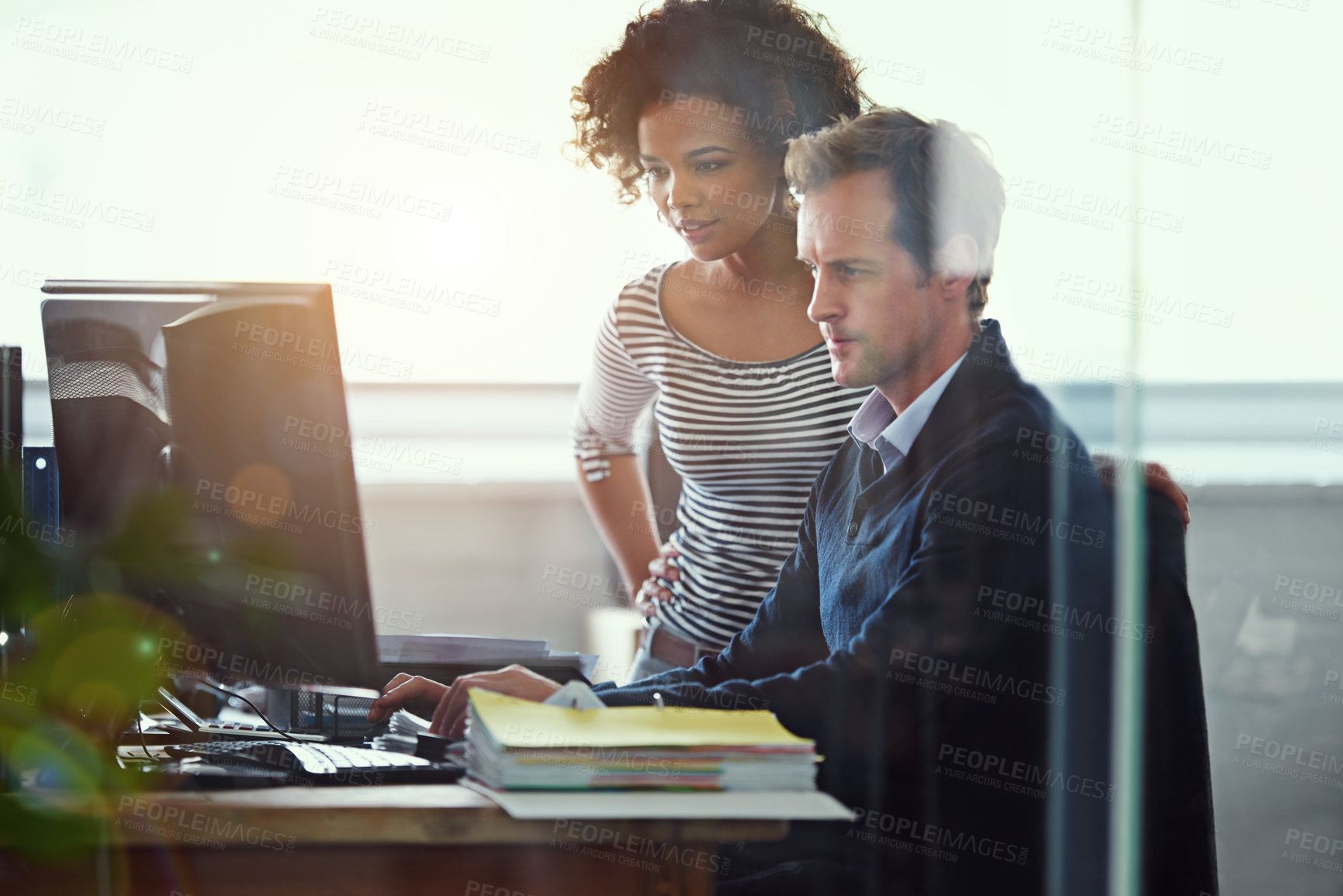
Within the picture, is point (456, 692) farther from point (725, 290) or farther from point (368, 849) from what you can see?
point (725, 290)

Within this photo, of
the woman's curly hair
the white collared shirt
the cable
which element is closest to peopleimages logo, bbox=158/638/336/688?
the cable

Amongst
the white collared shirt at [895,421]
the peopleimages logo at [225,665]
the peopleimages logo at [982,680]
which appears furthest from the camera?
the white collared shirt at [895,421]

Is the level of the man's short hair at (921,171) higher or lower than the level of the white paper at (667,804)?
higher

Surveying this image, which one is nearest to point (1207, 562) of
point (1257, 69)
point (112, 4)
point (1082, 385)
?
point (1082, 385)

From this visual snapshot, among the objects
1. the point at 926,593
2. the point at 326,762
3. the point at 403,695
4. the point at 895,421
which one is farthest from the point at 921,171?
the point at 326,762

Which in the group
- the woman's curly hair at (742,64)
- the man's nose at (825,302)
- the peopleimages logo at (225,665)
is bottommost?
the peopleimages logo at (225,665)

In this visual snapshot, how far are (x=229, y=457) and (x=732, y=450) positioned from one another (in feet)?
3.20

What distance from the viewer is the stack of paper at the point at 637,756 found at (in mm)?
811

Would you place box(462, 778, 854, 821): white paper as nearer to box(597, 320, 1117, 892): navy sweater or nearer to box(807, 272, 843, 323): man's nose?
box(597, 320, 1117, 892): navy sweater

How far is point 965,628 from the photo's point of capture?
4.11 ft

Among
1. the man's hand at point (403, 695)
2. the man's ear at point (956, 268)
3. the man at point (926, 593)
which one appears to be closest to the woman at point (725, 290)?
the man at point (926, 593)

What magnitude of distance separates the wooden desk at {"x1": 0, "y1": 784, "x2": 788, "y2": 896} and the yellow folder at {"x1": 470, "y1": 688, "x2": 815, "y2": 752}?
0.06 metres

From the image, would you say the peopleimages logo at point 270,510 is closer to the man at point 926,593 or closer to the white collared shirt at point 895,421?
the man at point 926,593

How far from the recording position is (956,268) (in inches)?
58.0
